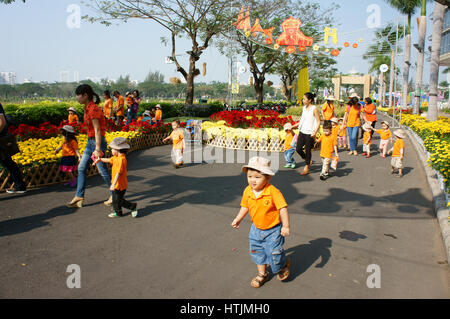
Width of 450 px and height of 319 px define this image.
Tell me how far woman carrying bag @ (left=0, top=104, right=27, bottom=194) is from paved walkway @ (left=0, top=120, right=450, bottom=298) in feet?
0.74

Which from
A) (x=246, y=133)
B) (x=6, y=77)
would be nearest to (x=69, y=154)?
(x=246, y=133)

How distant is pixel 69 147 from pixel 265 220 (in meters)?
5.07

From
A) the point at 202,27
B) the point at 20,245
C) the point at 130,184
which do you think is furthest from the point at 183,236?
the point at 202,27

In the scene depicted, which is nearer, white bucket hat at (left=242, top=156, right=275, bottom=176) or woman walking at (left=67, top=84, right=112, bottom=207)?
white bucket hat at (left=242, top=156, right=275, bottom=176)

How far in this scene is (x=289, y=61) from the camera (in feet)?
142

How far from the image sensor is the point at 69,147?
690 centimetres

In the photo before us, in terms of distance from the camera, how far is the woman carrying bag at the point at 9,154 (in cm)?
580

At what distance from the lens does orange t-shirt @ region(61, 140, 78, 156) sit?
6.84 meters

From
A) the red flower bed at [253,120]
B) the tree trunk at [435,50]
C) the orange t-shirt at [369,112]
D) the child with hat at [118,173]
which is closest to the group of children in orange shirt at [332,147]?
the orange t-shirt at [369,112]

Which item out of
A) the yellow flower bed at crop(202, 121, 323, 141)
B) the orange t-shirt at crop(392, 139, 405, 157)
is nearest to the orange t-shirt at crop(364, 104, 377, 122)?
the yellow flower bed at crop(202, 121, 323, 141)

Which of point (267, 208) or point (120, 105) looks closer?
point (267, 208)

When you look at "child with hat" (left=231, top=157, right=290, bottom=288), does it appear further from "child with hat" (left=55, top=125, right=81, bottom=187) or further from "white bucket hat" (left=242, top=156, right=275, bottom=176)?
Result: "child with hat" (left=55, top=125, right=81, bottom=187)

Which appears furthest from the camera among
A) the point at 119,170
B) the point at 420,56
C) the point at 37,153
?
the point at 420,56

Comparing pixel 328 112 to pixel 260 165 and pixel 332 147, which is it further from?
pixel 260 165
